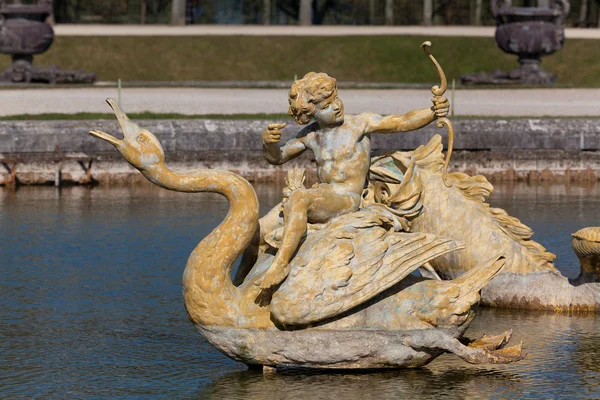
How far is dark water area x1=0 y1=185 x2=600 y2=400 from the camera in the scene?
Result: 8.98 metres

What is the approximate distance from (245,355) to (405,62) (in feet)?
107

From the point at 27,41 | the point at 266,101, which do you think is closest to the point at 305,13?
the point at 27,41

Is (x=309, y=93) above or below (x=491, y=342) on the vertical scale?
above

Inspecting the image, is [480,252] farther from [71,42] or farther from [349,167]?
[71,42]

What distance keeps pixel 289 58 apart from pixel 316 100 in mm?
32311

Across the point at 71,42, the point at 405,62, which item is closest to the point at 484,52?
the point at 405,62

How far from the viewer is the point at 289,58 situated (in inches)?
1633

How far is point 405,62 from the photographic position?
41.0 metres

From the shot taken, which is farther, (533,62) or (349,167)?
(533,62)

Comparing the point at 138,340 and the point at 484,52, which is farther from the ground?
the point at 484,52

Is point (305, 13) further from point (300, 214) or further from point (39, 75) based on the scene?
point (300, 214)

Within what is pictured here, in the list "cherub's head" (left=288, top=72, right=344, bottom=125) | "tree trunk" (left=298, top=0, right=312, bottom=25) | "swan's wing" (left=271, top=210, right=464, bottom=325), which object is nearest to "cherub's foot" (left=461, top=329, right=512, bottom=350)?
"swan's wing" (left=271, top=210, right=464, bottom=325)

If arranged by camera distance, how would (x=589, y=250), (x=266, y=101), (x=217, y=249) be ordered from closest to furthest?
(x=217, y=249), (x=589, y=250), (x=266, y=101)

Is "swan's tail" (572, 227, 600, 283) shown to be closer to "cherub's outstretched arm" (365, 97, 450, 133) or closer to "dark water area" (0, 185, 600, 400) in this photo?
"dark water area" (0, 185, 600, 400)
